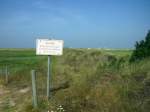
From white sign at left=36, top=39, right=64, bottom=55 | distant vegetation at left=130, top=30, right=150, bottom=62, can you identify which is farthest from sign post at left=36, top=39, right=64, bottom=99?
distant vegetation at left=130, top=30, right=150, bottom=62

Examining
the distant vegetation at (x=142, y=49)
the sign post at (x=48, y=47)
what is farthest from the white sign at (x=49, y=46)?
the distant vegetation at (x=142, y=49)

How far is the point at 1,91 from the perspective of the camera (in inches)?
611

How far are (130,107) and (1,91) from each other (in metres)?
8.57

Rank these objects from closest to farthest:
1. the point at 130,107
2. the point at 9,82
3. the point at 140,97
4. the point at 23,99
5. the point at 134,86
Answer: the point at 130,107
the point at 140,97
the point at 134,86
the point at 23,99
the point at 9,82

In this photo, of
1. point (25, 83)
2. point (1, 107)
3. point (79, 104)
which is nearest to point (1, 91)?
point (25, 83)

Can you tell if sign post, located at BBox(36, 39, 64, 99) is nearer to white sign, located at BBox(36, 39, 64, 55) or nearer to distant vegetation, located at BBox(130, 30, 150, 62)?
white sign, located at BBox(36, 39, 64, 55)

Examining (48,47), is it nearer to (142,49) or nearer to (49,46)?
(49,46)

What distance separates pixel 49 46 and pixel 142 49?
12.7m

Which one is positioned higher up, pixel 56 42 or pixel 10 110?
pixel 56 42

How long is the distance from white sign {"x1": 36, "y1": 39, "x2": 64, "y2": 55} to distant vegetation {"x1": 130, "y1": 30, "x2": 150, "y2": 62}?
35.9 feet

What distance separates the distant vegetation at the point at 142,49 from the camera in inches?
862

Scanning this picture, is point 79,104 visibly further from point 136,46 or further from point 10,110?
point 136,46

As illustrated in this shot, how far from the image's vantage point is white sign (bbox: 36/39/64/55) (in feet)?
37.1

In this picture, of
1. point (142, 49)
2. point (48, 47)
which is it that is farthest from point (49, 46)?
point (142, 49)
